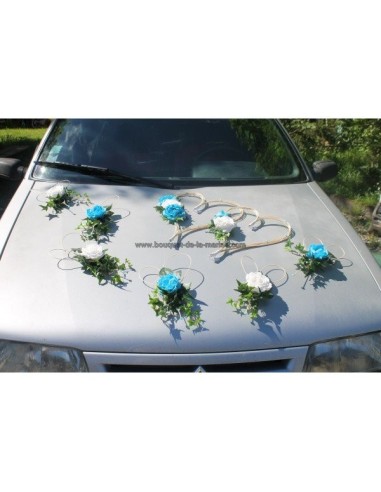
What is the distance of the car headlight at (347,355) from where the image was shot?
73.5 inches

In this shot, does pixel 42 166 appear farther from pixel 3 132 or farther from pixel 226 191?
pixel 3 132

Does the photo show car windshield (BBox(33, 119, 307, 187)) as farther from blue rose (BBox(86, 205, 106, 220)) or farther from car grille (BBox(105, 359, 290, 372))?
car grille (BBox(105, 359, 290, 372))

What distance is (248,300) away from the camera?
1.92 metres

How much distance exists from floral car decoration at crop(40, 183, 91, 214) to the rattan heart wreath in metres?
0.49

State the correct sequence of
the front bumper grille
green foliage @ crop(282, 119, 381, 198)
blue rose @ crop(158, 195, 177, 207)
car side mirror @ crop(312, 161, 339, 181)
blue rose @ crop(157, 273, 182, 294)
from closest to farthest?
the front bumper grille, blue rose @ crop(157, 273, 182, 294), blue rose @ crop(158, 195, 177, 207), car side mirror @ crop(312, 161, 339, 181), green foliage @ crop(282, 119, 381, 198)

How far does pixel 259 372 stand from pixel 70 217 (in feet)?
4.42

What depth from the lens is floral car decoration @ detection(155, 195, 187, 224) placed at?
2404mm

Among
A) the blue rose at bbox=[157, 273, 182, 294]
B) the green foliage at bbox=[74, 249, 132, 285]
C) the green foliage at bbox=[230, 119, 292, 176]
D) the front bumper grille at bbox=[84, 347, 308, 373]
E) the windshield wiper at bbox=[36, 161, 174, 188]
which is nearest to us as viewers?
the front bumper grille at bbox=[84, 347, 308, 373]

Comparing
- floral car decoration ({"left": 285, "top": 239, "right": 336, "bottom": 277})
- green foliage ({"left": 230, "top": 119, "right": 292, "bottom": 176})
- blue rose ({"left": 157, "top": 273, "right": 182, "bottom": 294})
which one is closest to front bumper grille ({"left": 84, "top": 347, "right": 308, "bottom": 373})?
blue rose ({"left": 157, "top": 273, "right": 182, "bottom": 294})

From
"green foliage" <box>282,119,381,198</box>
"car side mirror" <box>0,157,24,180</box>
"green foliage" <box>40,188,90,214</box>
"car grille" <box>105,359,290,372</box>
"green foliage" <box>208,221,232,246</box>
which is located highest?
"green foliage" <box>282,119,381,198</box>

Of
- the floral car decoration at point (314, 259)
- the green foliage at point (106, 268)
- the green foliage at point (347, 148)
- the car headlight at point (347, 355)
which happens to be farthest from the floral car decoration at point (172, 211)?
the green foliage at point (347, 148)

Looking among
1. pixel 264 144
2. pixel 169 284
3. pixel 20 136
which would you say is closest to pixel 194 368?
pixel 169 284

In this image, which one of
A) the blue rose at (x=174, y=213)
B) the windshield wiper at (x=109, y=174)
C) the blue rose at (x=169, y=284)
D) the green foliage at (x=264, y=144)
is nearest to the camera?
the blue rose at (x=169, y=284)

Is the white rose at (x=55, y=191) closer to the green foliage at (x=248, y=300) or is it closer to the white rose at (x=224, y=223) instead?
the white rose at (x=224, y=223)
